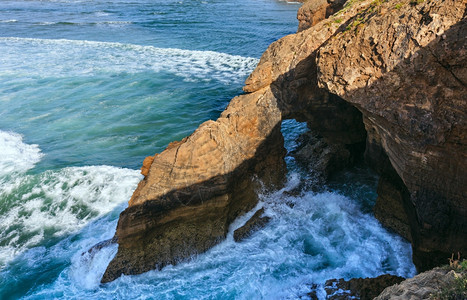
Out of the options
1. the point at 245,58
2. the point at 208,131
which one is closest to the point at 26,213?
the point at 208,131

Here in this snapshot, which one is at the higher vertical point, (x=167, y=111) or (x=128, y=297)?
(x=167, y=111)

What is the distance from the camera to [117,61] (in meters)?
30.0

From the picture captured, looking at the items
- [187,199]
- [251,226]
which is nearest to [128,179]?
[187,199]

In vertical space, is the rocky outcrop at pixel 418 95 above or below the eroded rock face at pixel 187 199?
above

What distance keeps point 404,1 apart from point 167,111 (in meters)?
15.1

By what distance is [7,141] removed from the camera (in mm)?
19000

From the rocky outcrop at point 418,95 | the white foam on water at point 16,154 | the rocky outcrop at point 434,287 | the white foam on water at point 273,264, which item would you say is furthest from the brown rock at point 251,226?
the white foam on water at point 16,154

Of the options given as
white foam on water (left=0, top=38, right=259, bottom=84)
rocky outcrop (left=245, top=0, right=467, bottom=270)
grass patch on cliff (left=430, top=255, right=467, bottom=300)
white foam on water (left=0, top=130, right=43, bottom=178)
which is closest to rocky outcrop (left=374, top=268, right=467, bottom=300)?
grass patch on cliff (left=430, top=255, right=467, bottom=300)

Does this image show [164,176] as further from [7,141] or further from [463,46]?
[7,141]

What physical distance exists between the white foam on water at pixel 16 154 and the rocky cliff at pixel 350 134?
9179 mm

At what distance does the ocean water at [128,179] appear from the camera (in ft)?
34.1

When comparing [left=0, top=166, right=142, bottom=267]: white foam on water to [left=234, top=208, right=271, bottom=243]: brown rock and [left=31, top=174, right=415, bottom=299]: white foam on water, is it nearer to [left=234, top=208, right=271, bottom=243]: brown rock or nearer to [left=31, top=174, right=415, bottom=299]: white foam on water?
[left=31, top=174, right=415, bottom=299]: white foam on water

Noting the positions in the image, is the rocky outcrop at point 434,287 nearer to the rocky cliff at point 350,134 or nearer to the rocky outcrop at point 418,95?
the rocky outcrop at point 418,95

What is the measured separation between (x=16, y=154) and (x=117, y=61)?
1413cm
